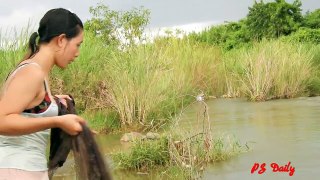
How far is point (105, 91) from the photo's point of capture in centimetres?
962

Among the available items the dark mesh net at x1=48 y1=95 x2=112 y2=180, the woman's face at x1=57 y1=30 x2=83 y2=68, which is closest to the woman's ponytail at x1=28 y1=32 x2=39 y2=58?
the woman's face at x1=57 y1=30 x2=83 y2=68

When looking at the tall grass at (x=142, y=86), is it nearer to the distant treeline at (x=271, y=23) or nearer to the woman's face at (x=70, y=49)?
the woman's face at (x=70, y=49)

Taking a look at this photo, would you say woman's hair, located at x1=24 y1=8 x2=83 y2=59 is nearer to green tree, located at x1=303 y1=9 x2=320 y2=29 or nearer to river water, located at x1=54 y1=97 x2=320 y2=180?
river water, located at x1=54 y1=97 x2=320 y2=180

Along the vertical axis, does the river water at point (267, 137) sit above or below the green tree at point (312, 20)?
below

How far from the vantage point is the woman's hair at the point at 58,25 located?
2314 millimetres

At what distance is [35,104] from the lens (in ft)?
7.25

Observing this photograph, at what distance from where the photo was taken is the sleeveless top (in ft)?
7.22

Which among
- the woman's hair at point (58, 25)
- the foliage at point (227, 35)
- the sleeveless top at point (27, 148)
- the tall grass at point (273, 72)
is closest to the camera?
the sleeveless top at point (27, 148)

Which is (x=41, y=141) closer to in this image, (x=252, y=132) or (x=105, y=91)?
(x=252, y=132)

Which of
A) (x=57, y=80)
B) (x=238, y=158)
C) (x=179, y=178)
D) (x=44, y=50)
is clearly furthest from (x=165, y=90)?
(x=44, y=50)

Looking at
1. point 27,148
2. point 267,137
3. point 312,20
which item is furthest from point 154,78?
point 312,20

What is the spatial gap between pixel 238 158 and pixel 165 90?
360cm

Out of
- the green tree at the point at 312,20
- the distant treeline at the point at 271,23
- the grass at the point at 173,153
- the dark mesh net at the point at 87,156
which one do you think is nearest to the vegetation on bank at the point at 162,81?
the grass at the point at 173,153

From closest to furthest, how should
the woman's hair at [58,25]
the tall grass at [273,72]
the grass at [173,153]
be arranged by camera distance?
the woman's hair at [58,25], the grass at [173,153], the tall grass at [273,72]
